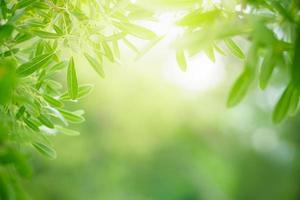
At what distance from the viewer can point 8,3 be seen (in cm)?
108

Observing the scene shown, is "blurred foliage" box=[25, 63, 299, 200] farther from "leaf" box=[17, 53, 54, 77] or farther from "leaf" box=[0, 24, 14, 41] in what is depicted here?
"leaf" box=[0, 24, 14, 41]

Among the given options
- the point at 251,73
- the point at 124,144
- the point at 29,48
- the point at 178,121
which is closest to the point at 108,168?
the point at 124,144

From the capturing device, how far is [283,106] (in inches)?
38.4

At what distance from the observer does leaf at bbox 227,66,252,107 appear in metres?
0.79

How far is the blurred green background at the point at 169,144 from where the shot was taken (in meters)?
7.05

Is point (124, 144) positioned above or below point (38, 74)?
below

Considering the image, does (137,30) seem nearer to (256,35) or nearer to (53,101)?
(53,101)

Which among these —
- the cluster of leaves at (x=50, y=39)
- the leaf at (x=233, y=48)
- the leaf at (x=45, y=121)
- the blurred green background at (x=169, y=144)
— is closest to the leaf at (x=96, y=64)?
the cluster of leaves at (x=50, y=39)

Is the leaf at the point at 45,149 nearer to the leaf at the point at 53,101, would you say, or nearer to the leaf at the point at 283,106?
the leaf at the point at 53,101

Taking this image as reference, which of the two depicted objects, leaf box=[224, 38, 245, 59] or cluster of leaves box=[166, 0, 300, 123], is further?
leaf box=[224, 38, 245, 59]

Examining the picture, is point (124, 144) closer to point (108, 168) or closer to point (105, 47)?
point (108, 168)

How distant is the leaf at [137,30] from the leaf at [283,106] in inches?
10.6

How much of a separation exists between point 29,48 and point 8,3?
171 mm

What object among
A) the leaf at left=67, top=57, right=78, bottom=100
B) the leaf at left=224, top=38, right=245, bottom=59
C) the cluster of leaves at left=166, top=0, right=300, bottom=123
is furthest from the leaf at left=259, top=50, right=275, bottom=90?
the leaf at left=67, top=57, right=78, bottom=100
